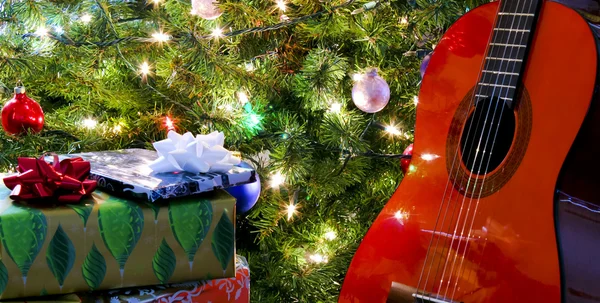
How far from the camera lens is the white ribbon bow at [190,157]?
0.71 m

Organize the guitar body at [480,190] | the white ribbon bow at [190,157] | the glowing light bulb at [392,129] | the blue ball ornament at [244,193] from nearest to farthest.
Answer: the guitar body at [480,190], the white ribbon bow at [190,157], the blue ball ornament at [244,193], the glowing light bulb at [392,129]

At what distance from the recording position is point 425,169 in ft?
2.35

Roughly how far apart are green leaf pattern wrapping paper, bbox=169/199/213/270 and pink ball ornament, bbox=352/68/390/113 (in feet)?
1.03

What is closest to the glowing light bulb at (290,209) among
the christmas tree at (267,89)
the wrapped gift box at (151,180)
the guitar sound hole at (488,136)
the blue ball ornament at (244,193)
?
the christmas tree at (267,89)

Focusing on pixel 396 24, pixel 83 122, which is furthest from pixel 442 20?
pixel 83 122

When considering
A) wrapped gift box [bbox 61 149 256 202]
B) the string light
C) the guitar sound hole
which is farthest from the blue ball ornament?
the guitar sound hole

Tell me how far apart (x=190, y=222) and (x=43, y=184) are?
17cm

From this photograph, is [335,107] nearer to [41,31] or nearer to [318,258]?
[318,258]

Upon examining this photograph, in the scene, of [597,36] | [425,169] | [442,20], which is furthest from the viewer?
[442,20]

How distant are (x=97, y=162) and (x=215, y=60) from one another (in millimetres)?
235

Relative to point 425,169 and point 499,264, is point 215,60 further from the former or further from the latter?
point 499,264

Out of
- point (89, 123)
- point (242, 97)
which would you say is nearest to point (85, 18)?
point (89, 123)

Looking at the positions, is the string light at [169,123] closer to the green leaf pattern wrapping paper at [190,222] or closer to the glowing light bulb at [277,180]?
the glowing light bulb at [277,180]

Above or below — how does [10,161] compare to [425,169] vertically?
below
